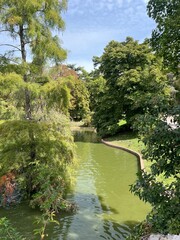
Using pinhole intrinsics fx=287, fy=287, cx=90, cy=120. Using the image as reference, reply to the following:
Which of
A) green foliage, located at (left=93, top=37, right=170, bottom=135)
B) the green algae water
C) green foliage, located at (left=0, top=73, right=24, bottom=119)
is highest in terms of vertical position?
green foliage, located at (left=93, top=37, right=170, bottom=135)

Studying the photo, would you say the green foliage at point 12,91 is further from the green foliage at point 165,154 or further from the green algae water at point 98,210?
the green foliage at point 165,154

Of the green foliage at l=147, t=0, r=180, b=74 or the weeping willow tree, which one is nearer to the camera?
the green foliage at l=147, t=0, r=180, b=74

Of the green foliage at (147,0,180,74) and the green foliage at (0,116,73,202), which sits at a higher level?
the green foliage at (147,0,180,74)

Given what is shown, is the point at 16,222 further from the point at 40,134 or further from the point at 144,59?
the point at 144,59

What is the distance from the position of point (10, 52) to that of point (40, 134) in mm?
2702

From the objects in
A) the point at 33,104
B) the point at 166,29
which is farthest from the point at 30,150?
the point at 166,29

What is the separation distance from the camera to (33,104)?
356 inches

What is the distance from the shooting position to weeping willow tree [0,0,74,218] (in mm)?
8422

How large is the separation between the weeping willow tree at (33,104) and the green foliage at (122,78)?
1181 centimetres

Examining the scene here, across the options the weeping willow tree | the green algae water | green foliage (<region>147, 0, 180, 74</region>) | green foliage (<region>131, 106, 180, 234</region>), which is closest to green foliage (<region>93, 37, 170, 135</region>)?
the green algae water

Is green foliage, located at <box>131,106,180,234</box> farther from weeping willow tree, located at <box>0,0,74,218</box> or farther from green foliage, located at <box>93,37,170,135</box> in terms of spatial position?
green foliage, located at <box>93,37,170,135</box>

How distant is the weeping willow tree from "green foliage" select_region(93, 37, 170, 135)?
11.8m

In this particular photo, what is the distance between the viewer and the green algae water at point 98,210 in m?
7.20

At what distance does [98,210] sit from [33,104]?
3840mm
